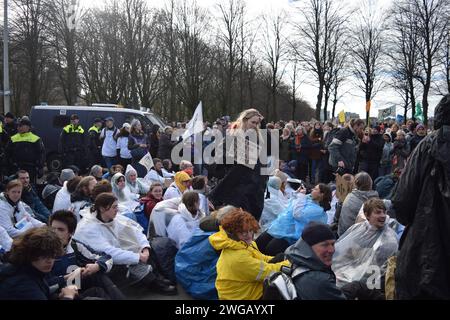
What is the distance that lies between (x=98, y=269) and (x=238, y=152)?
1.86 metres

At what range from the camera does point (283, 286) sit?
3143 millimetres

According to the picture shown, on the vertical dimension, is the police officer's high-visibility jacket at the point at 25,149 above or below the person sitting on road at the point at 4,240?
above

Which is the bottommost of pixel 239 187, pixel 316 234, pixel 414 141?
pixel 316 234

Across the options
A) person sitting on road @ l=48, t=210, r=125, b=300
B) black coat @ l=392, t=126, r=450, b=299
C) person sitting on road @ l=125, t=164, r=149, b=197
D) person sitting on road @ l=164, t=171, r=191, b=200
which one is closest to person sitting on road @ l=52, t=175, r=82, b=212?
person sitting on road @ l=164, t=171, r=191, b=200

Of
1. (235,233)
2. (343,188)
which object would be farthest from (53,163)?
(235,233)

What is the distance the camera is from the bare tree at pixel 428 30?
27.7 meters

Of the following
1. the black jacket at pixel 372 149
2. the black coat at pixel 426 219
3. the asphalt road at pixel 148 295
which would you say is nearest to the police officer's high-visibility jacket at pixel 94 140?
the black jacket at pixel 372 149

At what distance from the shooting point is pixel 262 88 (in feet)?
152

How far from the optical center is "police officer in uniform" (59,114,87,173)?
13141 millimetres

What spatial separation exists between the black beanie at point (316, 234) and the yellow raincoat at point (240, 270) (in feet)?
3.15

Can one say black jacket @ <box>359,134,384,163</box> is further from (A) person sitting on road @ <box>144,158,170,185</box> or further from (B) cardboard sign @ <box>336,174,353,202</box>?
(A) person sitting on road @ <box>144,158,170,185</box>

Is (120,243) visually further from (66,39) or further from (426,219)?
(66,39)

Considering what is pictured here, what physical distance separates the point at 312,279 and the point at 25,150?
8669 millimetres

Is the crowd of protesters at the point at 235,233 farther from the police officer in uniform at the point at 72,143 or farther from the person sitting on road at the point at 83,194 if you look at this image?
the police officer in uniform at the point at 72,143
